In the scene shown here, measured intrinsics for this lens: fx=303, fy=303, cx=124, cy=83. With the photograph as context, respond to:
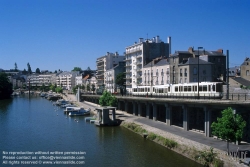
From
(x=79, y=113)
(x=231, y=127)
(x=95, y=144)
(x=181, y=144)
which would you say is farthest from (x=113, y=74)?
(x=231, y=127)

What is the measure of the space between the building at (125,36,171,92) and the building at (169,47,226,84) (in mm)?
25991

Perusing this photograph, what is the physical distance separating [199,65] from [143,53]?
36184 mm

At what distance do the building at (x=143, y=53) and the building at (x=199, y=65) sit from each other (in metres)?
26.0

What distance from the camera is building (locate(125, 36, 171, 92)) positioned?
10475 centimetres

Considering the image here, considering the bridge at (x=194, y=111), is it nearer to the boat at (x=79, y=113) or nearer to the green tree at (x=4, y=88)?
the boat at (x=79, y=113)

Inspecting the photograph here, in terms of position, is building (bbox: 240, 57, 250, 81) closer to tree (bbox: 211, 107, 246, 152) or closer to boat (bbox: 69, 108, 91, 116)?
boat (bbox: 69, 108, 91, 116)

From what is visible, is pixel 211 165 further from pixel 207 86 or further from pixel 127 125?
pixel 127 125

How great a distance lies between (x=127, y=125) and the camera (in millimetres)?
60312

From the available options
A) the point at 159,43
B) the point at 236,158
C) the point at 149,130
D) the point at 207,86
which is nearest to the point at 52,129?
the point at 149,130

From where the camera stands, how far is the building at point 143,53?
10475 centimetres

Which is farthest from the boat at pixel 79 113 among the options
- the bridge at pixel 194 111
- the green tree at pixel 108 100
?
the bridge at pixel 194 111

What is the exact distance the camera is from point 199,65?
70.4 m

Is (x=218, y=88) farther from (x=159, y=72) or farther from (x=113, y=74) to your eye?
(x=113, y=74)

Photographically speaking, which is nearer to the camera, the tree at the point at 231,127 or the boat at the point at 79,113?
the tree at the point at 231,127
